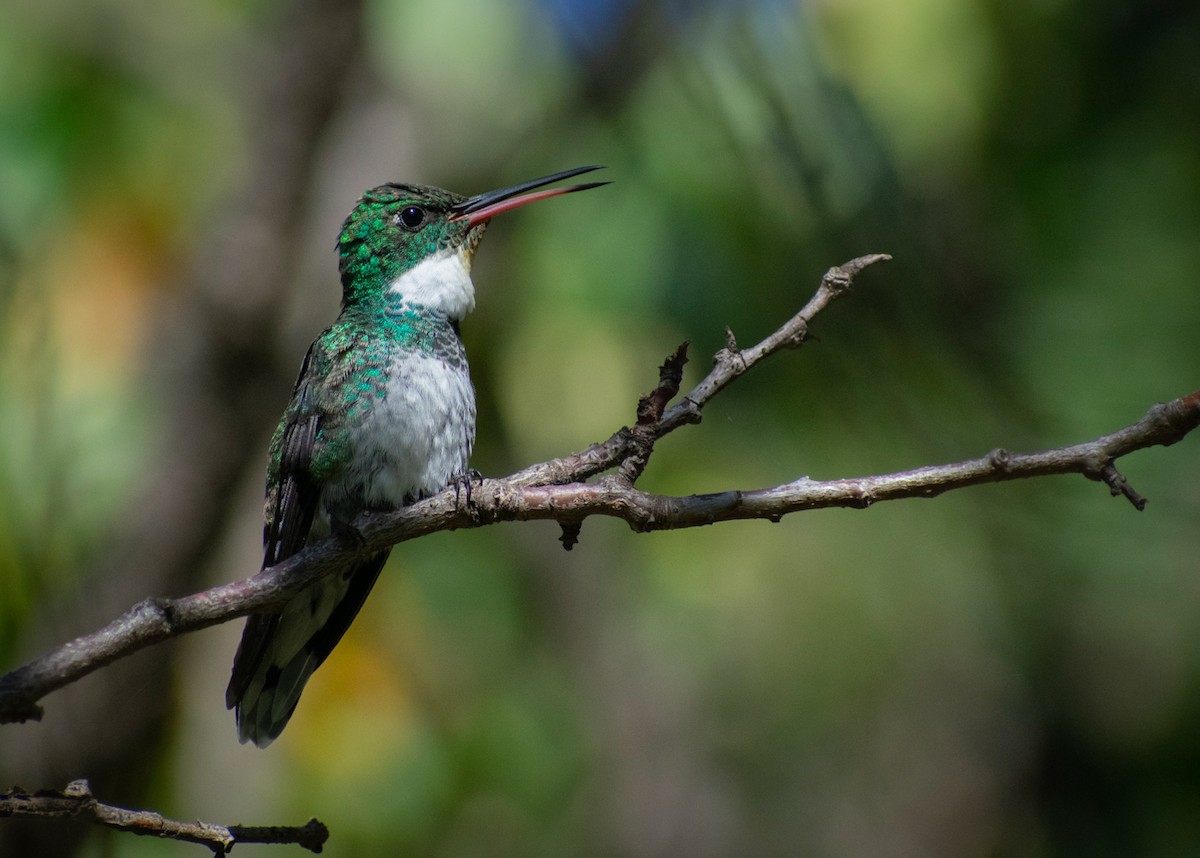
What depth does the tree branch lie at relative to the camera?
1953mm

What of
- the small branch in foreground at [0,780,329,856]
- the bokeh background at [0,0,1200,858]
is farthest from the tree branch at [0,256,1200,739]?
the bokeh background at [0,0,1200,858]

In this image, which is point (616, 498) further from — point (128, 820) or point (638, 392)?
point (638, 392)

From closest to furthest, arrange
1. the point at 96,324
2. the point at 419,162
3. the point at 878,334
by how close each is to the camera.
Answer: the point at 878,334 < the point at 96,324 < the point at 419,162

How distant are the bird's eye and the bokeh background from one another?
46.8 inches

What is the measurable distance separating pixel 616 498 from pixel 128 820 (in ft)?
3.19

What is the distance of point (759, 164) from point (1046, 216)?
1.76m

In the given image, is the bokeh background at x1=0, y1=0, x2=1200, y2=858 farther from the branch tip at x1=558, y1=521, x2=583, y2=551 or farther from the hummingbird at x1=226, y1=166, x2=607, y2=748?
the branch tip at x1=558, y1=521, x2=583, y2=551

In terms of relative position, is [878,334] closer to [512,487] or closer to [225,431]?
[512,487]

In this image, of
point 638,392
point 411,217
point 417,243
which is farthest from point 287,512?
point 638,392

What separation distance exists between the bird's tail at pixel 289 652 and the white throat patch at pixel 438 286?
31.3 inches

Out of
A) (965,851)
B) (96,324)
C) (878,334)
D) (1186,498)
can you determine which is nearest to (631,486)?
(878,334)

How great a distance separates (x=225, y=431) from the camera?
5410 mm

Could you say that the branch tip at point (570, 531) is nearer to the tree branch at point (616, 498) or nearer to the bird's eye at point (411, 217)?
the tree branch at point (616, 498)

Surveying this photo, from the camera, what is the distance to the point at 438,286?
3746 mm
